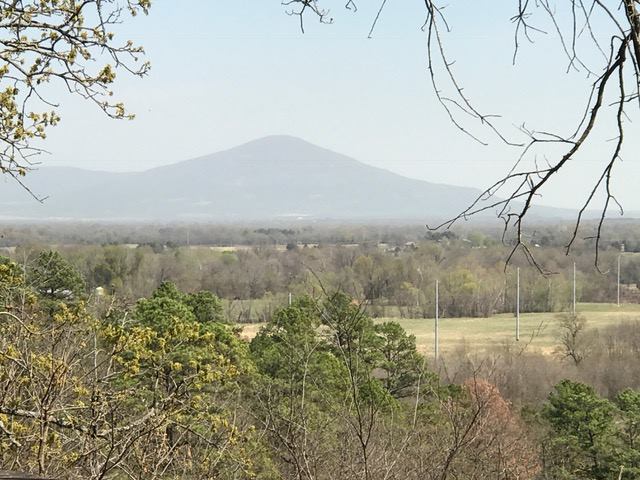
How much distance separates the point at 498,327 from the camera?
4781 cm

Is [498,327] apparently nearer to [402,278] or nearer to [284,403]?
[402,278]

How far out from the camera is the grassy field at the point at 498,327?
40.7m

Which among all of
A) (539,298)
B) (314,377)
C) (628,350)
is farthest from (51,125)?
(539,298)

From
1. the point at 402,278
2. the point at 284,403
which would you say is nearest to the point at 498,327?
the point at 402,278

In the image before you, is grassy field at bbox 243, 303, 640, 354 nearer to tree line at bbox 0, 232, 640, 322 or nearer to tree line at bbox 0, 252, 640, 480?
tree line at bbox 0, 232, 640, 322

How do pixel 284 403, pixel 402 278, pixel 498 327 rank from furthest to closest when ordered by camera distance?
pixel 402 278, pixel 498 327, pixel 284 403

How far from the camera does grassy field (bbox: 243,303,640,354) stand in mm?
40719

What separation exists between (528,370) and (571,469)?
505 inches

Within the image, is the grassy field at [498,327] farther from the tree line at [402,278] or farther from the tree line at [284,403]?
the tree line at [284,403]

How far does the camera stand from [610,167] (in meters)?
1.44

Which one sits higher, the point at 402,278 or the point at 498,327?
the point at 402,278

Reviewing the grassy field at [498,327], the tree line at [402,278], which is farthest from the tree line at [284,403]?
the tree line at [402,278]

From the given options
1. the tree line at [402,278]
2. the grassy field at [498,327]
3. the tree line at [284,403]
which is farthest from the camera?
the tree line at [402,278]

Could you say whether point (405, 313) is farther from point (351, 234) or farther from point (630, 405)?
point (351, 234)
